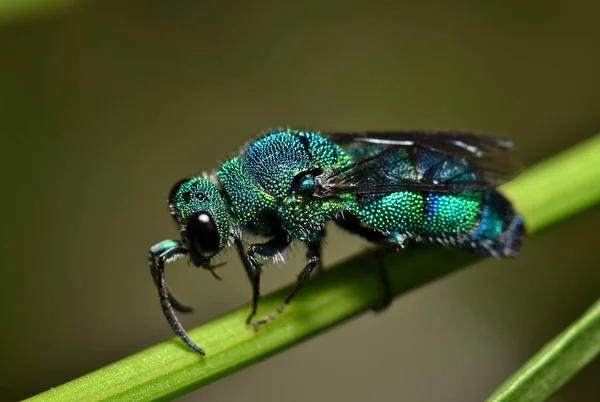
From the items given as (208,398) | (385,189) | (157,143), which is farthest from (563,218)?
(157,143)

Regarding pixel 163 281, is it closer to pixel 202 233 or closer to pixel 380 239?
pixel 202 233

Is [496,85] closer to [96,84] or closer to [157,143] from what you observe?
[157,143]

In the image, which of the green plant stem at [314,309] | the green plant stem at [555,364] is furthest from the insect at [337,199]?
the green plant stem at [555,364]

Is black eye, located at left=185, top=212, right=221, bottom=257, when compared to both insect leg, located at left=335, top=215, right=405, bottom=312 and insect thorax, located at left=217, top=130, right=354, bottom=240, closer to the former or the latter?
insect thorax, located at left=217, top=130, right=354, bottom=240

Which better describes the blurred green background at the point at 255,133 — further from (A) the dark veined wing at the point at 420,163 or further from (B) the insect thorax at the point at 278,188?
(B) the insect thorax at the point at 278,188

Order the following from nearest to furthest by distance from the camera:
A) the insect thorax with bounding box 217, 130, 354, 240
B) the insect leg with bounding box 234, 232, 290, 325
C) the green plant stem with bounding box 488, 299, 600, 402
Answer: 1. the green plant stem with bounding box 488, 299, 600, 402
2. the insect leg with bounding box 234, 232, 290, 325
3. the insect thorax with bounding box 217, 130, 354, 240

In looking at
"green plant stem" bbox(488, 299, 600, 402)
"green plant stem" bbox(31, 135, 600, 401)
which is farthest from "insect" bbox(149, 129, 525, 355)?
"green plant stem" bbox(488, 299, 600, 402)
